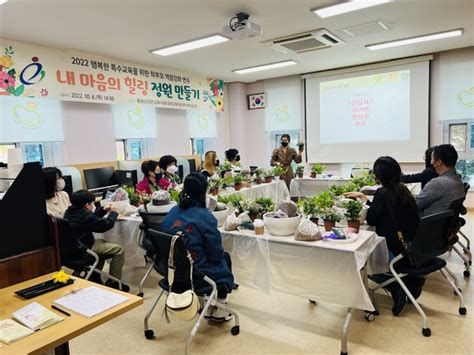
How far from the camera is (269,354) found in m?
2.15

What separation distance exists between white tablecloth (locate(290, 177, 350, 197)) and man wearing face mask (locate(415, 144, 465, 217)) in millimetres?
2263

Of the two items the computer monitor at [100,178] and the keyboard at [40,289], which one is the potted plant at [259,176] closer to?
the computer monitor at [100,178]

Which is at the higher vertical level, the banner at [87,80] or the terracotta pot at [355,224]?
the banner at [87,80]

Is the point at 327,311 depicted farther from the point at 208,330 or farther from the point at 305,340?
the point at 208,330

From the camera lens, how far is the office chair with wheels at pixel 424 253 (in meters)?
2.24

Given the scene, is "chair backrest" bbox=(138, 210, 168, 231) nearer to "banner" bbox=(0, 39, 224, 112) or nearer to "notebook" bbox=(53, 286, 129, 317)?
"notebook" bbox=(53, 286, 129, 317)

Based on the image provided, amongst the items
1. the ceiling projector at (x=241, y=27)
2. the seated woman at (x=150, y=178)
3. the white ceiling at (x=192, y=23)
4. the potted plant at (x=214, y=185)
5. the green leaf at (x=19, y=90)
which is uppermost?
the white ceiling at (x=192, y=23)

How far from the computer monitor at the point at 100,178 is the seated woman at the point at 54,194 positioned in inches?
66.6

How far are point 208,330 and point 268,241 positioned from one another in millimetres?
753

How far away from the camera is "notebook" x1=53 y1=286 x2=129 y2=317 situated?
133cm

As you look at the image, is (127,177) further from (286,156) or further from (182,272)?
(182,272)

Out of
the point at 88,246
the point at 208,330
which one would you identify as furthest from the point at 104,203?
the point at 208,330

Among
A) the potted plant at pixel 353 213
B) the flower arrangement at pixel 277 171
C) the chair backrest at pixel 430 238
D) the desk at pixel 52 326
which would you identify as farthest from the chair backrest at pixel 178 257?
the flower arrangement at pixel 277 171

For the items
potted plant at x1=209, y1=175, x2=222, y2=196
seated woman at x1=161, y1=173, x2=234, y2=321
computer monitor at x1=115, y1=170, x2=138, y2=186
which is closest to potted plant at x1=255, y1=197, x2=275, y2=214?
seated woman at x1=161, y1=173, x2=234, y2=321
